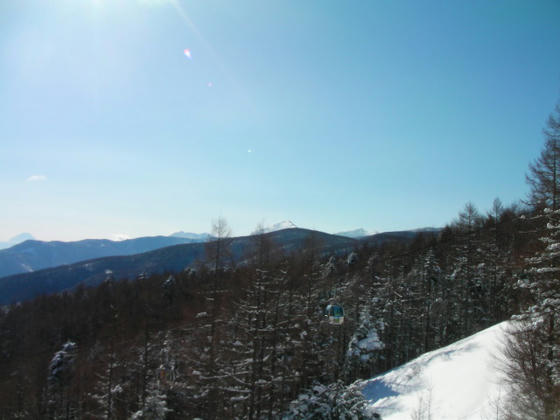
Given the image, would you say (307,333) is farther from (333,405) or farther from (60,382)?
(60,382)

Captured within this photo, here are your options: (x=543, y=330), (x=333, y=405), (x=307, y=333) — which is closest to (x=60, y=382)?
(x=307, y=333)

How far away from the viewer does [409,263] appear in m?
44.3

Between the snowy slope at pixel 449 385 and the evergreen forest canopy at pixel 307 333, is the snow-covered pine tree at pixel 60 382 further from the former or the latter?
the snowy slope at pixel 449 385

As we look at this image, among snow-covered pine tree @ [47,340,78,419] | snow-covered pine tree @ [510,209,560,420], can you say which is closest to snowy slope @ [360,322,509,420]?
snow-covered pine tree @ [510,209,560,420]

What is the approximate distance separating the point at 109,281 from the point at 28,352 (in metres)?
36.3

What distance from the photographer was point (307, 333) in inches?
827

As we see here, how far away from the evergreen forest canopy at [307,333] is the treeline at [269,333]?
0.16 metres

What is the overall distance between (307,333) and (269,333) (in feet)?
11.6

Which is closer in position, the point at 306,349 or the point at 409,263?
the point at 306,349

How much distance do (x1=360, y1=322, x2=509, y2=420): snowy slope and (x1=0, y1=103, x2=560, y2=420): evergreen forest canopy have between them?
228 centimetres

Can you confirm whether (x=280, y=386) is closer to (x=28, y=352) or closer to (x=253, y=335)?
(x=253, y=335)

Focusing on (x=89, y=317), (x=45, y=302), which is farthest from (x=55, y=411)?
(x=45, y=302)

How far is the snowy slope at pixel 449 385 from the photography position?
12867 millimetres

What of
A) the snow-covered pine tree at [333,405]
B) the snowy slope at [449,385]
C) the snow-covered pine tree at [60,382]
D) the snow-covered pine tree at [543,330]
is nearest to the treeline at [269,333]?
the snow-covered pine tree at [60,382]
